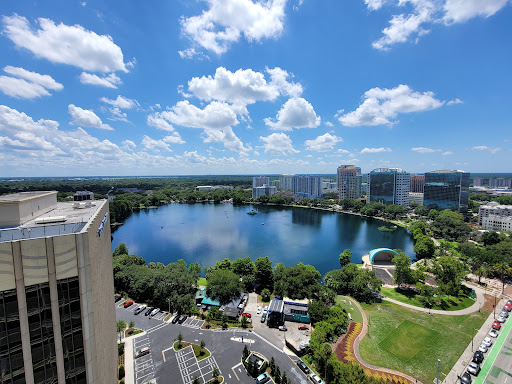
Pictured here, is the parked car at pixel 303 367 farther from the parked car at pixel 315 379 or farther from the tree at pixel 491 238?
the tree at pixel 491 238

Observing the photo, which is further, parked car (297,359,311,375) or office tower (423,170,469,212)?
office tower (423,170,469,212)

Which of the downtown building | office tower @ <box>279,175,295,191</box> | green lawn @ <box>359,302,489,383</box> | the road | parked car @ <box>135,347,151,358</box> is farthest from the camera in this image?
office tower @ <box>279,175,295,191</box>

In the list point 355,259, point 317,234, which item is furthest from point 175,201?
point 355,259

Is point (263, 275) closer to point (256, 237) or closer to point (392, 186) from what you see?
point (256, 237)

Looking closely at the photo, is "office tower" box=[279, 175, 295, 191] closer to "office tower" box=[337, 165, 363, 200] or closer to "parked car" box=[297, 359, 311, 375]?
"office tower" box=[337, 165, 363, 200]

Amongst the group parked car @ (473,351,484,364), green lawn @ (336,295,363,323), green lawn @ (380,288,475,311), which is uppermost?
parked car @ (473,351,484,364)

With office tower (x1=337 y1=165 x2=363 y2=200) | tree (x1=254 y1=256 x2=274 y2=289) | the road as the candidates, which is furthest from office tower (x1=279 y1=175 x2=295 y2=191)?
the road

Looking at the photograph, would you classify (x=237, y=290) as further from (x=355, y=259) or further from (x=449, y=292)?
(x=355, y=259)

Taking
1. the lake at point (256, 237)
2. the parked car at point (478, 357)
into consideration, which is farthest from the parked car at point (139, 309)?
the parked car at point (478, 357)
